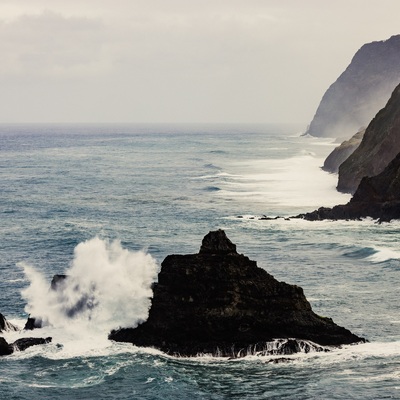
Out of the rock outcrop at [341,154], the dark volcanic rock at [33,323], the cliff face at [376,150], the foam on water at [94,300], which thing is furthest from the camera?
the rock outcrop at [341,154]

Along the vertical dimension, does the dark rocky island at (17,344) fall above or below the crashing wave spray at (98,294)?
below

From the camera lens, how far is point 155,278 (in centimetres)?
6338

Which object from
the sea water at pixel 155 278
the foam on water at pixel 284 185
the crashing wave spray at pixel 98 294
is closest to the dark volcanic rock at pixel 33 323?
the crashing wave spray at pixel 98 294

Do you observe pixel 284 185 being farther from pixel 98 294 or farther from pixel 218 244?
pixel 218 244

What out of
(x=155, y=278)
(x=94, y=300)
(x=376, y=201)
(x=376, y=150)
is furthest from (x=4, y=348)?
(x=376, y=150)

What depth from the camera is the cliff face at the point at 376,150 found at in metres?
111

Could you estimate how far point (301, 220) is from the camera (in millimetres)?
95312

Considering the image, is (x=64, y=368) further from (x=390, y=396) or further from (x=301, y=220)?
(x=301, y=220)

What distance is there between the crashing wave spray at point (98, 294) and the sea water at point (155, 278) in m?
0.08

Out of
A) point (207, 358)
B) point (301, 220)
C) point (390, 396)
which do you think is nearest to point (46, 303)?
point (207, 358)

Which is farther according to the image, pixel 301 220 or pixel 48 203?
pixel 48 203

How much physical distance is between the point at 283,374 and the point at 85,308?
13656 mm

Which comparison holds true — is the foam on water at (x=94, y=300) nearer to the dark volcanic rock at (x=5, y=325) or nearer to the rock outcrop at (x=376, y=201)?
the dark volcanic rock at (x=5, y=325)

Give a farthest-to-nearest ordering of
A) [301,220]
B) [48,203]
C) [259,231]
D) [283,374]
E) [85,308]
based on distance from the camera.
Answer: [48,203] < [301,220] < [259,231] < [85,308] < [283,374]
